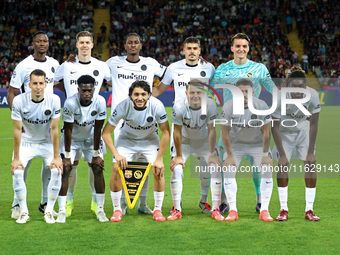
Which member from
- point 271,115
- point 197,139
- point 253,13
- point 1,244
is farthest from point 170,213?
point 253,13

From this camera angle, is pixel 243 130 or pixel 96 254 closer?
pixel 96 254

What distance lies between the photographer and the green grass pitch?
5.78m

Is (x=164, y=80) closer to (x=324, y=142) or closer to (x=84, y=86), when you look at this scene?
(x=84, y=86)

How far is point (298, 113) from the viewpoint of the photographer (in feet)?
22.9

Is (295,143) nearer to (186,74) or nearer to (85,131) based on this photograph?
(186,74)

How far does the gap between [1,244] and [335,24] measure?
103ft

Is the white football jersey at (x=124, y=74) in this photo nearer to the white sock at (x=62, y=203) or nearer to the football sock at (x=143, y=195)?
the football sock at (x=143, y=195)

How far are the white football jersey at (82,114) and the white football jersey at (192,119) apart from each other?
96 centimetres

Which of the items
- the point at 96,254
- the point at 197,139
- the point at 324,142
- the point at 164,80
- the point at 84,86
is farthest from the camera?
the point at 324,142

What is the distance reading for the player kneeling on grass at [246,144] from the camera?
6.91 m

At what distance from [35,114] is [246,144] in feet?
8.98

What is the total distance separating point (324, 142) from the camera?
1489cm

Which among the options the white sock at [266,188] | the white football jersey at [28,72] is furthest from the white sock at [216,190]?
the white football jersey at [28,72]

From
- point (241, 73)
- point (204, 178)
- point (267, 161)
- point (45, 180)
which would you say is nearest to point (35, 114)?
point (45, 180)
